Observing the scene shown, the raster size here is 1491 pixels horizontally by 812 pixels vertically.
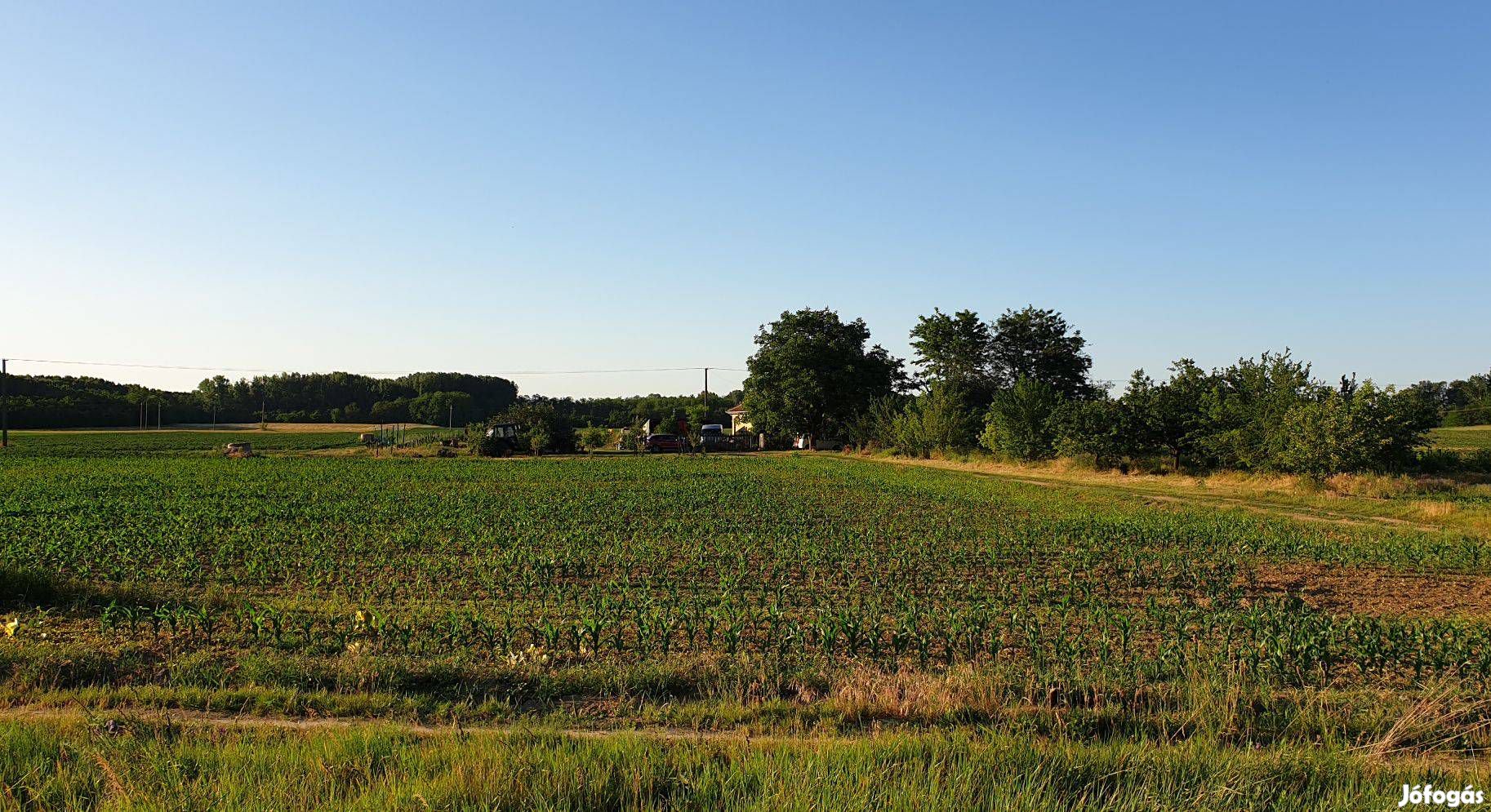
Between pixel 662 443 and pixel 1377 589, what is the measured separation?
183 feet

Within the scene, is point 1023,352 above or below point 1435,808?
above

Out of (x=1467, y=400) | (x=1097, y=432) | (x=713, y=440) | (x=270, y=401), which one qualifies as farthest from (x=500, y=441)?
(x=1467, y=400)

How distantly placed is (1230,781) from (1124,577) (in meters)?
10.6

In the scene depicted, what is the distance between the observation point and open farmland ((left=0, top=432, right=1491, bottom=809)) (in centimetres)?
567

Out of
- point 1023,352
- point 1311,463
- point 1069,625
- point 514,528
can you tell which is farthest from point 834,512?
point 1023,352

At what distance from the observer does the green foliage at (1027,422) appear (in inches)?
1724

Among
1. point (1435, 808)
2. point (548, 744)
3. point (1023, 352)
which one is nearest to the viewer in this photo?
point (1435, 808)

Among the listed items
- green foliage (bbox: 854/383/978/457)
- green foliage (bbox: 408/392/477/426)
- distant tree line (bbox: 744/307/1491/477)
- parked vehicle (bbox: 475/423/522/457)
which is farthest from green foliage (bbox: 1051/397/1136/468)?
green foliage (bbox: 408/392/477/426)

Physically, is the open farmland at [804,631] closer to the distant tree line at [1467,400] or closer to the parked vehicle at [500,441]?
the parked vehicle at [500,441]

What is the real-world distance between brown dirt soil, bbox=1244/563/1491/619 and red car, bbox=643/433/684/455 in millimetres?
53148

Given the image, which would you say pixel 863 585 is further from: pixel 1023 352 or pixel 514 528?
pixel 1023 352

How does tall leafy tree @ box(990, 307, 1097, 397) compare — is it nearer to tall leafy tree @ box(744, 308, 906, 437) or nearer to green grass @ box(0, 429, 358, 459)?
tall leafy tree @ box(744, 308, 906, 437)

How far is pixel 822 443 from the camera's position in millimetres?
70188

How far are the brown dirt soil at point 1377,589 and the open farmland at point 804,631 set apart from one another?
89 millimetres
